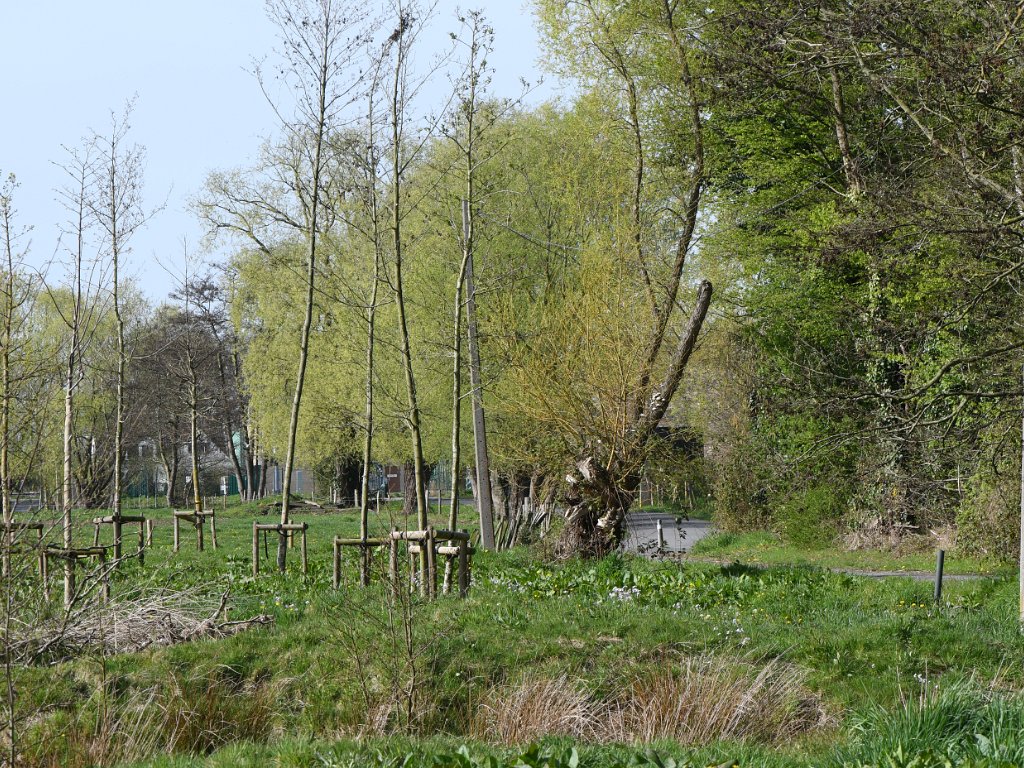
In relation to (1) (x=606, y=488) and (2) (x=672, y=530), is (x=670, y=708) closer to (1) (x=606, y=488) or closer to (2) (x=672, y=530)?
(1) (x=606, y=488)

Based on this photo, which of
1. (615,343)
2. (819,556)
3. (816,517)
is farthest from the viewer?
(816,517)

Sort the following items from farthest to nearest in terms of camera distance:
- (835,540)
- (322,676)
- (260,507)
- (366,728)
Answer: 1. (260,507)
2. (835,540)
3. (322,676)
4. (366,728)

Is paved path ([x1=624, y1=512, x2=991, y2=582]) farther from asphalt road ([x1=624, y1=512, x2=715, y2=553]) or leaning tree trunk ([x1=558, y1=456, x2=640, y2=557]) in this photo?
leaning tree trunk ([x1=558, y1=456, x2=640, y2=557])

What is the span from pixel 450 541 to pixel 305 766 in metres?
6.61

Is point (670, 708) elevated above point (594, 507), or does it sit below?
below

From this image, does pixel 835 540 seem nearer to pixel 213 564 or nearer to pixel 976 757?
pixel 213 564

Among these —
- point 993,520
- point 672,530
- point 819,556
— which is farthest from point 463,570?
point 672,530

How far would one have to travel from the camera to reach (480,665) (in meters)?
9.14

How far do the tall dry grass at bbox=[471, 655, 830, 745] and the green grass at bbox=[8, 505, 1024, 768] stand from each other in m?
0.15

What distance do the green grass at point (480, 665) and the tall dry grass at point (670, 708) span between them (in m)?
0.15

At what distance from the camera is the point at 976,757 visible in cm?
559

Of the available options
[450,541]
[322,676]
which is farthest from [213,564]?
[322,676]

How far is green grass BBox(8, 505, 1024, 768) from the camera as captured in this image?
673 cm

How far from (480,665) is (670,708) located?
1.74 m
